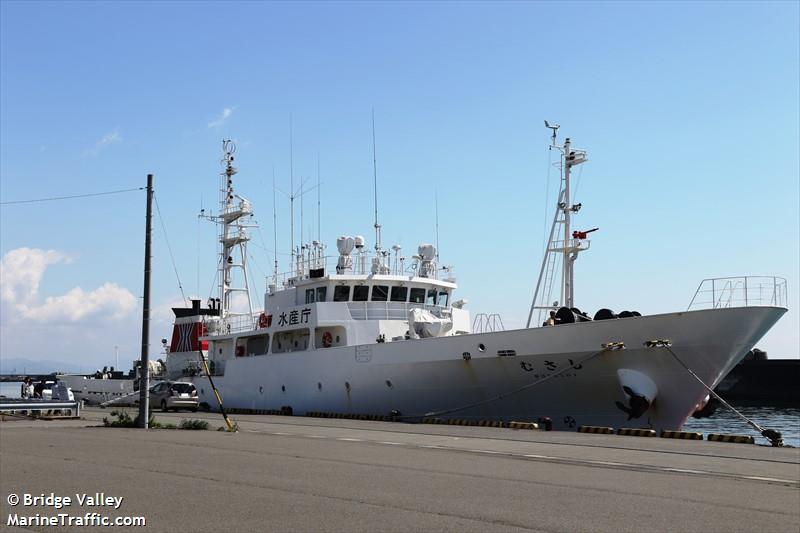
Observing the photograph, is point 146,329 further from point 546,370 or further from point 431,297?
point 431,297

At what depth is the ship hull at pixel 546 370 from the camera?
1947cm

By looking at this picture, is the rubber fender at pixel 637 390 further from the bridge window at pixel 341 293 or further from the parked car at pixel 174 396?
the parked car at pixel 174 396

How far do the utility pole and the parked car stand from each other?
12044 millimetres

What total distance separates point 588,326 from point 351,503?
13.2 meters

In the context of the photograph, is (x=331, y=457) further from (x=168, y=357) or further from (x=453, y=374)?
(x=168, y=357)

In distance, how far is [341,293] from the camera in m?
28.7

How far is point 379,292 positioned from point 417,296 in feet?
4.79

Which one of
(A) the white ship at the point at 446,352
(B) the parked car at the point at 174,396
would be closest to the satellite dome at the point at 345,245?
(A) the white ship at the point at 446,352

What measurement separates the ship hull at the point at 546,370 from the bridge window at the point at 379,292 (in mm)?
2642

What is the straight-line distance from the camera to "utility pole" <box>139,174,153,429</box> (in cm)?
1959

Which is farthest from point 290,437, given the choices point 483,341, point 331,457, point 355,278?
point 355,278

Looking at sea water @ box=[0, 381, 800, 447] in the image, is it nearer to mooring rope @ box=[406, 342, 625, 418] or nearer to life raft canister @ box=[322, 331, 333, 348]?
mooring rope @ box=[406, 342, 625, 418]

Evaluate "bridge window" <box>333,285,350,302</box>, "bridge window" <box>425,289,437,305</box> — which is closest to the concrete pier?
"bridge window" <box>333,285,350,302</box>

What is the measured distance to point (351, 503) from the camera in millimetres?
8266
